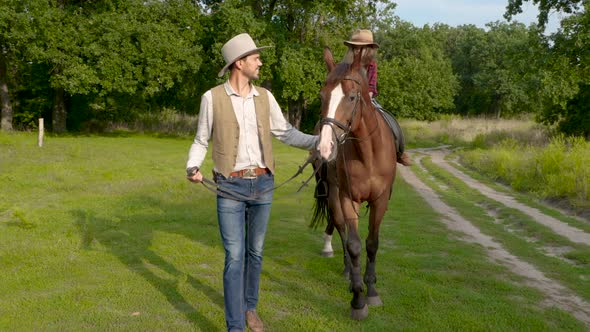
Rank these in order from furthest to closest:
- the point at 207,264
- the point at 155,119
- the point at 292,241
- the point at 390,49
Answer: the point at 390,49 < the point at 155,119 < the point at 292,241 < the point at 207,264

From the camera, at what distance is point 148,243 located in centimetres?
802

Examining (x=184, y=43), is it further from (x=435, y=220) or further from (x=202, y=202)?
(x=435, y=220)

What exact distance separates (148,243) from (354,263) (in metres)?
3.95

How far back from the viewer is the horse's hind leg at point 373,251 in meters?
5.57

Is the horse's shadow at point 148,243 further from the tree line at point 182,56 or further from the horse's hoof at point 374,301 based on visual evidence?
the tree line at point 182,56

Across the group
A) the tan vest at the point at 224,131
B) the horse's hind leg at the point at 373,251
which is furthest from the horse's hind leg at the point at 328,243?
the tan vest at the point at 224,131

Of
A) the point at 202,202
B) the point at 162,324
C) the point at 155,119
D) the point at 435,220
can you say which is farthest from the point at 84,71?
the point at 162,324

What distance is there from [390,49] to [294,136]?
225 feet

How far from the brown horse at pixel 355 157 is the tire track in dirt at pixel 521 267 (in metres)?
2.14

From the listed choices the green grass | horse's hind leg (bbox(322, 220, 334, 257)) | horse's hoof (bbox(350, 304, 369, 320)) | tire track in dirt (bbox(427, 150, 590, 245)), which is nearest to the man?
horse's hoof (bbox(350, 304, 369, 320))

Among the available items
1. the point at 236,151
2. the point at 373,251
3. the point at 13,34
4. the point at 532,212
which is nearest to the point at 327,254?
the point at 373,251

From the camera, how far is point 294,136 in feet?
15.1

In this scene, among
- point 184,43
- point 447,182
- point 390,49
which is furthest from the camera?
point 390,49

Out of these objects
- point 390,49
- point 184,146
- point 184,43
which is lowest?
point 184,146
